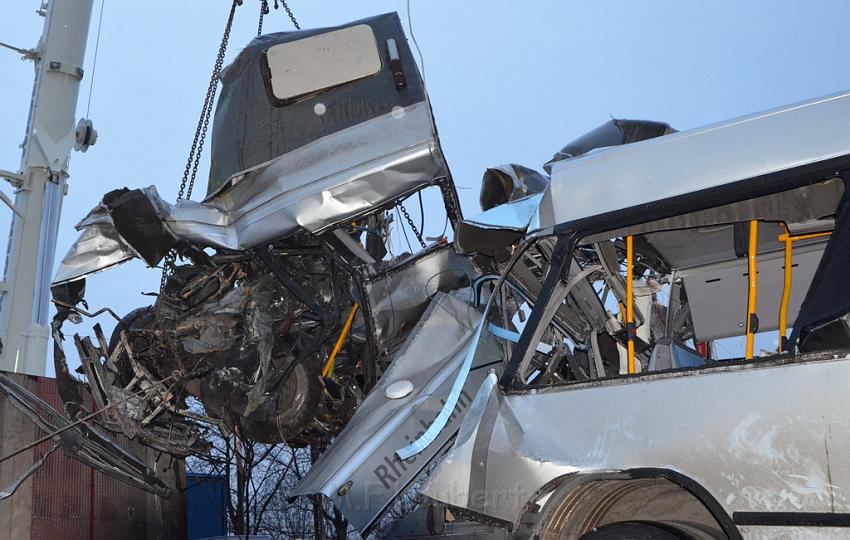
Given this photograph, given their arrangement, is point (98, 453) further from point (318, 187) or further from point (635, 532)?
point (635, 532)

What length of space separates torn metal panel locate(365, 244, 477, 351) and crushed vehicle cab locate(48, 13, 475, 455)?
1 cm

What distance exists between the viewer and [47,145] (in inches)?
412

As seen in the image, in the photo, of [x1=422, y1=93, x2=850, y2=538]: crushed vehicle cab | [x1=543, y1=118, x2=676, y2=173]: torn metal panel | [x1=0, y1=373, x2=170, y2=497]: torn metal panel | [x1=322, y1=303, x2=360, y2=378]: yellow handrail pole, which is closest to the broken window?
[x1=422, y1=93, x2=850, y2=538]: crushed vehicle cab

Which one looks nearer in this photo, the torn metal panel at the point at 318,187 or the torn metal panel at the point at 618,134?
A: the torn metal panel at the point at 318,187

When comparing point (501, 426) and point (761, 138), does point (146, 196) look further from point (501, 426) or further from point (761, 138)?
point (761, 138)

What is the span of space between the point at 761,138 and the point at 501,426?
159 cm

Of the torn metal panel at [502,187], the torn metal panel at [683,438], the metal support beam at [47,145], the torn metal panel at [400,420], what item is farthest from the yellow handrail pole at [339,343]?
the metal support beam at [47,145]

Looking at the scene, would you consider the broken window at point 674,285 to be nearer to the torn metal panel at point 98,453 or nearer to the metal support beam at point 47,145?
the torn metal panel at point 98,453

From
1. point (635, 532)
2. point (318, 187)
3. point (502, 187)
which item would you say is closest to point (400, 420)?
point (318, 187)

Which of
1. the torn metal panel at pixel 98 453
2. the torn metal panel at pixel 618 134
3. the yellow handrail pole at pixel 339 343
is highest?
the torn metal panel at pixel 618 134

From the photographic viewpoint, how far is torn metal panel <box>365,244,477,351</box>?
7062mm

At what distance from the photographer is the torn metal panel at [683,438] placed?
10.7 ft

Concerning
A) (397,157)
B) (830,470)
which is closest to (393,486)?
(397,157)

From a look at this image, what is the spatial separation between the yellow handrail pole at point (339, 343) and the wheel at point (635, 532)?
339 cm
